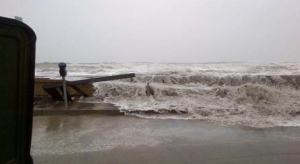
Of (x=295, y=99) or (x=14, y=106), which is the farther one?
(x=295, y=99)

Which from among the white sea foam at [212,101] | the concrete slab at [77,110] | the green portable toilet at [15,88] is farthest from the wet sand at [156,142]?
the green portable toilet at [15,88]

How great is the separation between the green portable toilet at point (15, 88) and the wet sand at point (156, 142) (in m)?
1.81

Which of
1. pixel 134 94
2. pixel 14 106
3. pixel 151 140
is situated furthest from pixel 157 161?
pixel 134 94

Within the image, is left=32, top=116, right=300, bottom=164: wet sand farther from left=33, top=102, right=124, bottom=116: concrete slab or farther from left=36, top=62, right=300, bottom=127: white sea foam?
left=36, top=62, right=300, bottom=127: white sea foam

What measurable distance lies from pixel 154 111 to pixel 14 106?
5.12 meters

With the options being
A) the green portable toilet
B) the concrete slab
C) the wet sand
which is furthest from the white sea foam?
the green portable toilet

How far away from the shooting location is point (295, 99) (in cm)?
827

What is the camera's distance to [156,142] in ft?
13.9

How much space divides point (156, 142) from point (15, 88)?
9.79 ft

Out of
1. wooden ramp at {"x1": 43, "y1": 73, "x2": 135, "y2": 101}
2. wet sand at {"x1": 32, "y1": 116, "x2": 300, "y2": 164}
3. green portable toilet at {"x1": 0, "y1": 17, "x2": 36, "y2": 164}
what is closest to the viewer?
green portable toilet at {"x1": 0, "y1": 17, "x2": 36, "y2": 164}

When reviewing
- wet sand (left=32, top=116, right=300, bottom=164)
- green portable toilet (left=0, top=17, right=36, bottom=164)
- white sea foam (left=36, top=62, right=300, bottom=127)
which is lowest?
wet sand (left=32, top=116, right=300, bottom=164)

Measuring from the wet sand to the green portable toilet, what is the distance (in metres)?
1.81

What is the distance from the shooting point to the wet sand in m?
3.51

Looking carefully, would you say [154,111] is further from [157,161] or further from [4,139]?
[4,139]
